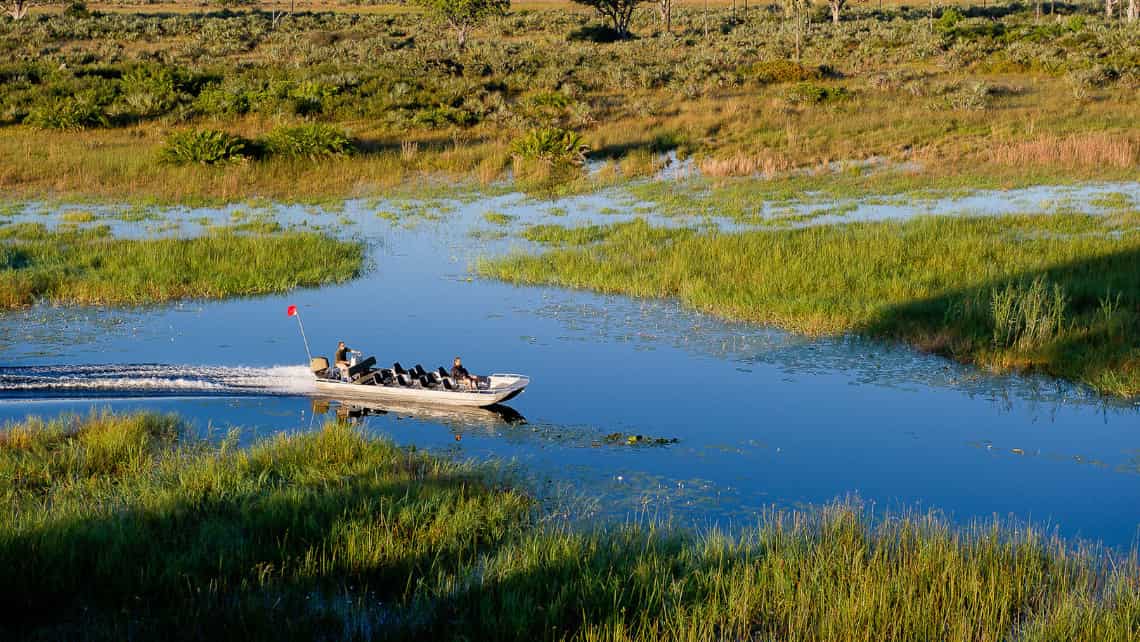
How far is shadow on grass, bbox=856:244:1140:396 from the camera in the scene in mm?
15086

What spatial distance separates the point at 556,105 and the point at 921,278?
2755cm

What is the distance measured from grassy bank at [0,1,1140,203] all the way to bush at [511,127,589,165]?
497 millimetres

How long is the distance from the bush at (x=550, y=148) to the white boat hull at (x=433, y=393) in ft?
72.6

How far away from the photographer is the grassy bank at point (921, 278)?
16.0m

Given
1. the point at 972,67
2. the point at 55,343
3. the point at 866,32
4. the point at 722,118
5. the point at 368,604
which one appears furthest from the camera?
the point at 866,32

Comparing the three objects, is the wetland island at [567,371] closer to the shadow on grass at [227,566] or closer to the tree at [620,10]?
the shadow on grass at [227,566]

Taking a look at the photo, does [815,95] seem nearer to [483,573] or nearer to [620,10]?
[483,573]

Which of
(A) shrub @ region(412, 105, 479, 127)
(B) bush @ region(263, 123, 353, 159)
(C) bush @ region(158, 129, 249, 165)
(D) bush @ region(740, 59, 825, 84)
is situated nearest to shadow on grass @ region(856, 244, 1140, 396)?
(B) bush @ region(263, 123, 353, 159)

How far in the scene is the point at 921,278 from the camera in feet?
64.1

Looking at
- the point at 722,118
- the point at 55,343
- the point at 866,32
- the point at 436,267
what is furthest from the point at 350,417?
the point at 866,32

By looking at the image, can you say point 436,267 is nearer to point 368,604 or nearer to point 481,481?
point 481,481

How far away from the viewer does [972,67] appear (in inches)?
2271

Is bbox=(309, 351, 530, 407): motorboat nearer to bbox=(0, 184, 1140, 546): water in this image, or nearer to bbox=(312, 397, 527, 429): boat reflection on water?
bbox=(312, 397, 527, 429): boat reflection on water

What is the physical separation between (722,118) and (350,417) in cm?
3139
